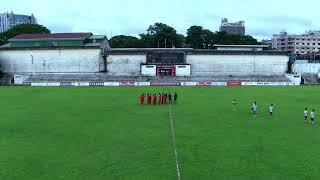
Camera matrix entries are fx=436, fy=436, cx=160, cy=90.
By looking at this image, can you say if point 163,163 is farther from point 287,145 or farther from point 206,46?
point 206,46

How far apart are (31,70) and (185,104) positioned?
54.8 meters

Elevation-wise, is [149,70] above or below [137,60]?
below

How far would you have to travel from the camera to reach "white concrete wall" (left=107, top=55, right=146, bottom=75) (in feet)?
280

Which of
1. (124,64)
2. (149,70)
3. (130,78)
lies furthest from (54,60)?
(149,70)

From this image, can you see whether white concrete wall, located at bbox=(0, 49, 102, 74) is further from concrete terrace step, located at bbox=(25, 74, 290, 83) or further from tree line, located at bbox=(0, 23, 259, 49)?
tree line, located at bbox=(0, 23, 259, 49)

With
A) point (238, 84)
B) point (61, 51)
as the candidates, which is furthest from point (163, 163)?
point (61, 51)

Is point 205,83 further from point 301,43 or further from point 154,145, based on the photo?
point 301,43

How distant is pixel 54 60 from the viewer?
85.8 m

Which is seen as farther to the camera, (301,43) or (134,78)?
(301,43)

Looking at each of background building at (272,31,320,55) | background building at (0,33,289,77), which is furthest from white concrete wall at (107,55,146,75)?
background building at (272,31,320,55)

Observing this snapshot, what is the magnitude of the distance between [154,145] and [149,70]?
6350 cm

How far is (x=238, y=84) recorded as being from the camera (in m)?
76.2

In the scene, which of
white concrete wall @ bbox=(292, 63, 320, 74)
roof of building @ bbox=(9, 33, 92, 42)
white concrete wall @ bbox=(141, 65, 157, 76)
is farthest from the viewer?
roof of building @ bbox=(9, 33, 92, 42)

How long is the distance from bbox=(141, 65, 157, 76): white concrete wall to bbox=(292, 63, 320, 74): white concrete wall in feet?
94.1
